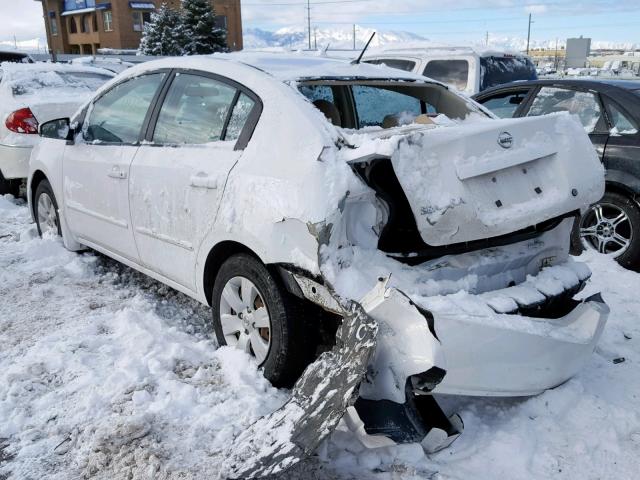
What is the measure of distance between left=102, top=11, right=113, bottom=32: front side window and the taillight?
44.2 meters

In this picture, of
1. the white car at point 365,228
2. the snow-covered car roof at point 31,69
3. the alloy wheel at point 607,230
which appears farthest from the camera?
the snow-covered car roof at point 31,69

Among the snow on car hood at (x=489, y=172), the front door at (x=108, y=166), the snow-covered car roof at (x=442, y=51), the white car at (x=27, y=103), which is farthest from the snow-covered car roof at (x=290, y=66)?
the snow-covered car roof at (x=442, y=51)

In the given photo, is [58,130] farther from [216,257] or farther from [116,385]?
[116,385]

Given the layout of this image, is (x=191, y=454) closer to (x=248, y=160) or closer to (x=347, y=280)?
(x=347, y=280)

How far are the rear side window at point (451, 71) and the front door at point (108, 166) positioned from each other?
18.2 ft

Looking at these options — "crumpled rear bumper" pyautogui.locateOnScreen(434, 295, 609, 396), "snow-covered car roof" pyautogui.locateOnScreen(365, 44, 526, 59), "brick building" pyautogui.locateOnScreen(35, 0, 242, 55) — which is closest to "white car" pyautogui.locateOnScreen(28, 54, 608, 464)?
"crumpled rear bumper" pyautogui.locateOnScreen(434, 295, 609, 396)

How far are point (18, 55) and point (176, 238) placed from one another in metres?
13.2

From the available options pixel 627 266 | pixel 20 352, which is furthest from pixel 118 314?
pixel 627 266

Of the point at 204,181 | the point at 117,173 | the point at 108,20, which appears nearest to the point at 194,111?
the point at 204,181

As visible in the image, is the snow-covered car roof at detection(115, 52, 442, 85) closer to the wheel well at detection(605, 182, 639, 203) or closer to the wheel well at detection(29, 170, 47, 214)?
the wheel well at detection(29, 170, 47, 214)

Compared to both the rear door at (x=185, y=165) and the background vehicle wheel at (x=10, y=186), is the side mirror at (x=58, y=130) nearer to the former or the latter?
the rear door at (x=185, y=165)

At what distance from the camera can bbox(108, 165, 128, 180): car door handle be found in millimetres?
3750

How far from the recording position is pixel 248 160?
113 inches

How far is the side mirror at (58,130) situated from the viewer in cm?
445
